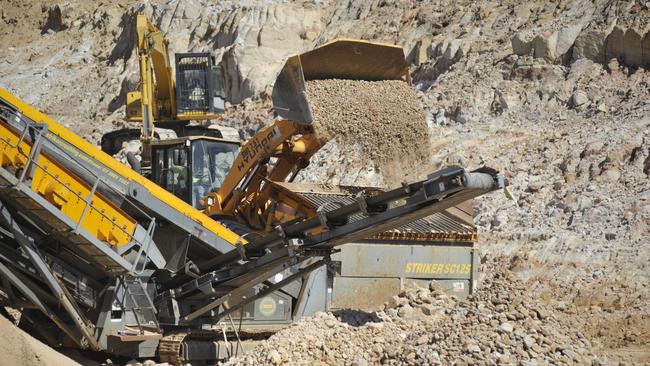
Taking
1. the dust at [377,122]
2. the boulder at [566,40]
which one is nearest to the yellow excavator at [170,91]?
the dust at [377,122]

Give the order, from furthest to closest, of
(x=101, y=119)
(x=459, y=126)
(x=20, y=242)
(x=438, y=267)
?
(x=101, y=119) → (x=459, y=126) → (x=438, y=267) → (x=20, y=242)

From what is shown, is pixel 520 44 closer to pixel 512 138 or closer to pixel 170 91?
pixel 512 138

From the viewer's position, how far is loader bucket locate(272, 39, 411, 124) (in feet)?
36.6

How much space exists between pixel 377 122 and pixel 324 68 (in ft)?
3.24

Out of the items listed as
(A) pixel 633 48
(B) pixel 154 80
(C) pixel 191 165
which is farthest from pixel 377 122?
(A) pixel 633 48

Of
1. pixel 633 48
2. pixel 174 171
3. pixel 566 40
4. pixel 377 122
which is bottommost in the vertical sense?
pixel 174 171

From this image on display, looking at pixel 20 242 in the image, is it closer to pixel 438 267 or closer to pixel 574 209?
pixel 438 267

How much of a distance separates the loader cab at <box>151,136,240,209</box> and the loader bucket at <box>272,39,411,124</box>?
5.53ft

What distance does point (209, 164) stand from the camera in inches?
504

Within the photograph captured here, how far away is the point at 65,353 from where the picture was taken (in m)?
10.7

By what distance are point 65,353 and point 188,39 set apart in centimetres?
2403

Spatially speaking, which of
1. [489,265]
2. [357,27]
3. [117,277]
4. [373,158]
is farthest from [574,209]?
[357,27]

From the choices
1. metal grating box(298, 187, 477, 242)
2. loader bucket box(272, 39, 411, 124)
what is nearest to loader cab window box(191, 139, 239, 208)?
metal grating box(298, 187, 477, 242)

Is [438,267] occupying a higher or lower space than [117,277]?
higher
